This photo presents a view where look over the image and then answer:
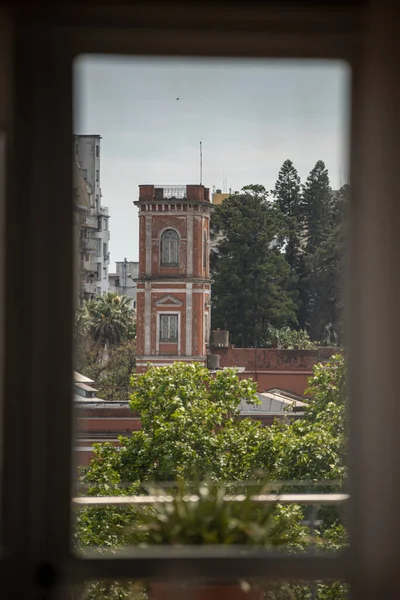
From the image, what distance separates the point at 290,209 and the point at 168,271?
19.9ft

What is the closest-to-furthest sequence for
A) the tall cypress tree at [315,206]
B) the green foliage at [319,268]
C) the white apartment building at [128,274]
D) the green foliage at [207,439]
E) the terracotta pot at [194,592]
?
the terracotta pot at [194,592] → the green foliage at [319,268] → the tall cypress tree at [315,206] → the white apartment building at [128,274] → the green foliage at [207,439]

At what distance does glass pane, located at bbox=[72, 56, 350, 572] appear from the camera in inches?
248

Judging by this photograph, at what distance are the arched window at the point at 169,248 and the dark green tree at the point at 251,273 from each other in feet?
6.20

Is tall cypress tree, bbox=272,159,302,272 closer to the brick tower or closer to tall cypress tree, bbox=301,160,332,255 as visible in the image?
tall cypress tree, bbox=301,160,332,255

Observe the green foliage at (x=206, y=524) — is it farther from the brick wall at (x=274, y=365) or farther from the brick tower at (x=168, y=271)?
the brick tower at (x=168, y=271)

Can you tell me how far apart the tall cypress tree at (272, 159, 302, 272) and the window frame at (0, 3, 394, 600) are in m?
4.28

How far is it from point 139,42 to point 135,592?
1160 mm

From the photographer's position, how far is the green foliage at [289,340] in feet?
24.3

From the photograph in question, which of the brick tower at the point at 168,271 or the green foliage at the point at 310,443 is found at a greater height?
the brick tower at the point at 168,271

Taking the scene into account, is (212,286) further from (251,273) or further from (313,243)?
(313,243)

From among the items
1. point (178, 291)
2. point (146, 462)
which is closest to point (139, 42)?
point (178, 291)

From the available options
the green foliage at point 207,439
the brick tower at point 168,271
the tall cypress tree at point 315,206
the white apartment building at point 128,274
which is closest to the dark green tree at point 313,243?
the tall cypress tree at point 315,206

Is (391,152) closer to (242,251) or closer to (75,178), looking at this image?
(75,178)

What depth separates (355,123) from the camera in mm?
1435
